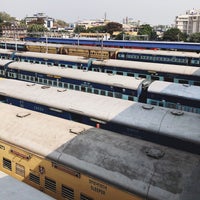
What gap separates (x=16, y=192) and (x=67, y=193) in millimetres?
2618

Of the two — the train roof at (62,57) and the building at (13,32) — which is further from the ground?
the building at (13,32)

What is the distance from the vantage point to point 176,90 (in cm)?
1859

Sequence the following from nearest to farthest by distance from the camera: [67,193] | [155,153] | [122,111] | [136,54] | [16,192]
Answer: [16,192] < [155,153] < [67,193] < [122,111] < [136,54]

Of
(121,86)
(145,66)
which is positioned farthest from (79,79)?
(145,66)

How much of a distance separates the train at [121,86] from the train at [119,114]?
131 inches

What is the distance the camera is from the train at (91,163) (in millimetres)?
8242

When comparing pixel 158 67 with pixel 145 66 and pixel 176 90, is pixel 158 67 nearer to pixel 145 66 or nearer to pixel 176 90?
pixel 145 66

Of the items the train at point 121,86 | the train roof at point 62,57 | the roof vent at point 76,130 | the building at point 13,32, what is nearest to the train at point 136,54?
the train roof at point 62,57

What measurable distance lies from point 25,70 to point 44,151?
2038 cm

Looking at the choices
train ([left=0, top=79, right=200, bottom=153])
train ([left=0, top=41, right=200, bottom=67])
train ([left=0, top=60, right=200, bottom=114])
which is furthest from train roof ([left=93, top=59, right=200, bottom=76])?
train ([left=0, top=79, right=200, bottom=153])

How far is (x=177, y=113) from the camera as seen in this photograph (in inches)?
549

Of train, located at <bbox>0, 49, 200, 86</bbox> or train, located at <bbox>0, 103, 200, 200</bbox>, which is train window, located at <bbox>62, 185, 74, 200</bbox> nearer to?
train, located at <bbox>0, 103, 200, 200</bbox>

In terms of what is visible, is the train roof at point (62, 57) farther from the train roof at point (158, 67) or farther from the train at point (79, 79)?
the train at point (79, 79)

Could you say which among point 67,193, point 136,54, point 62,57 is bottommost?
point 67,193
